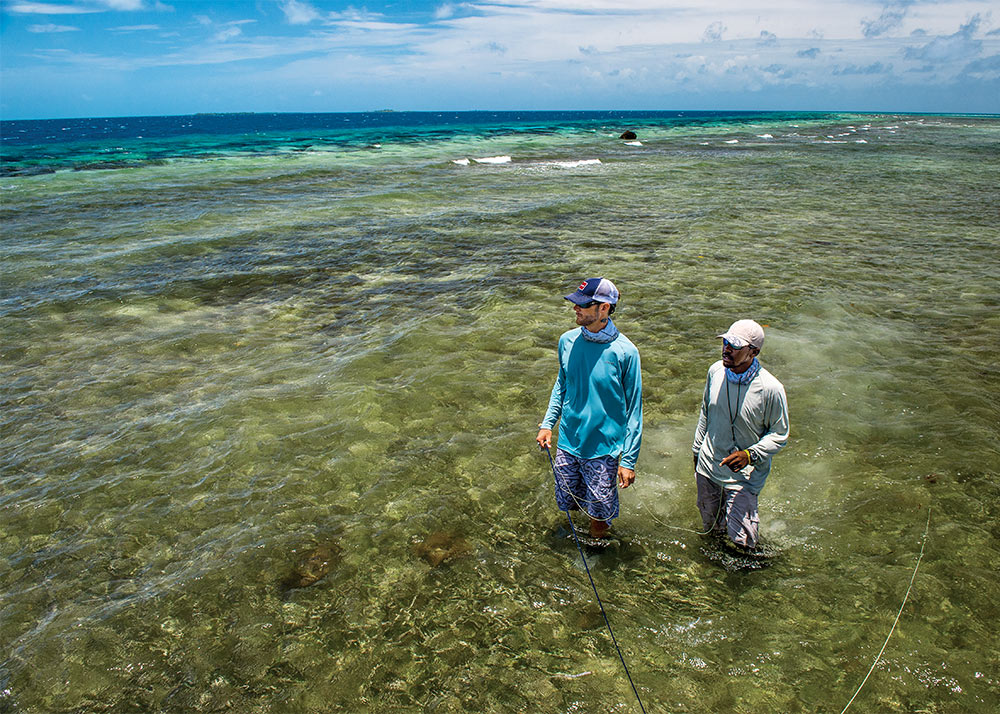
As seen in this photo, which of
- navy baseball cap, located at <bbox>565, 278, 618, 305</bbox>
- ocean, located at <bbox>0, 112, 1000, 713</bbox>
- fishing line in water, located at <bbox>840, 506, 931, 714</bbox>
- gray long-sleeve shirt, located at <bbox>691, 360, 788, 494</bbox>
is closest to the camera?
fishing line in water, located at <bbox>840, 506, 931, 714</bbox>

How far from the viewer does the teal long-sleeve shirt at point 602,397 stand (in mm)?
4586

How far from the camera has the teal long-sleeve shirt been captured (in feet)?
15.0

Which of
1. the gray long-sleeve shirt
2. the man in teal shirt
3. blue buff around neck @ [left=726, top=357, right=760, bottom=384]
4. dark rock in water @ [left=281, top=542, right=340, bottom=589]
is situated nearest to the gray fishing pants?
the gray long-sleeve shirt

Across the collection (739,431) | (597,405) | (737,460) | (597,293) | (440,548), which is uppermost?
(597,293)

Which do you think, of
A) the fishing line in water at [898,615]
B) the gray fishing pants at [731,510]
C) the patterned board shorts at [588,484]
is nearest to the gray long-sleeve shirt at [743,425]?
the gray fishing pants at [731,510]

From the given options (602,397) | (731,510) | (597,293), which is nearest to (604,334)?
(597,293)

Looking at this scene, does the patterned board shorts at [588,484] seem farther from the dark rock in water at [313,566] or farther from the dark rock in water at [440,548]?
the dark rock in water at [313,566]

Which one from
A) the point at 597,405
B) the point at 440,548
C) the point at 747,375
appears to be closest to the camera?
the point at 747,375

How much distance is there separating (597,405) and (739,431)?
3.47ft

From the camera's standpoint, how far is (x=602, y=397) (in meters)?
4.67

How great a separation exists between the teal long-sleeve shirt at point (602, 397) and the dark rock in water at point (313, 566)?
2240mm

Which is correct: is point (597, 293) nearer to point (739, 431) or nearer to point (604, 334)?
point (604, 334)

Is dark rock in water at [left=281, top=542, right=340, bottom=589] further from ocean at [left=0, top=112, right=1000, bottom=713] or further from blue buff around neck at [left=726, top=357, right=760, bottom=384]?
blue buff around neck at [left=726, top=357, right=760, bottom=384]

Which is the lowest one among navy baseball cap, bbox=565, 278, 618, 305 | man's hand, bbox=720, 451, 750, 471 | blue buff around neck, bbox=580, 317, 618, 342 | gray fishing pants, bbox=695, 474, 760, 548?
gray fishing pants, bbox=695, 474, 760, 548
